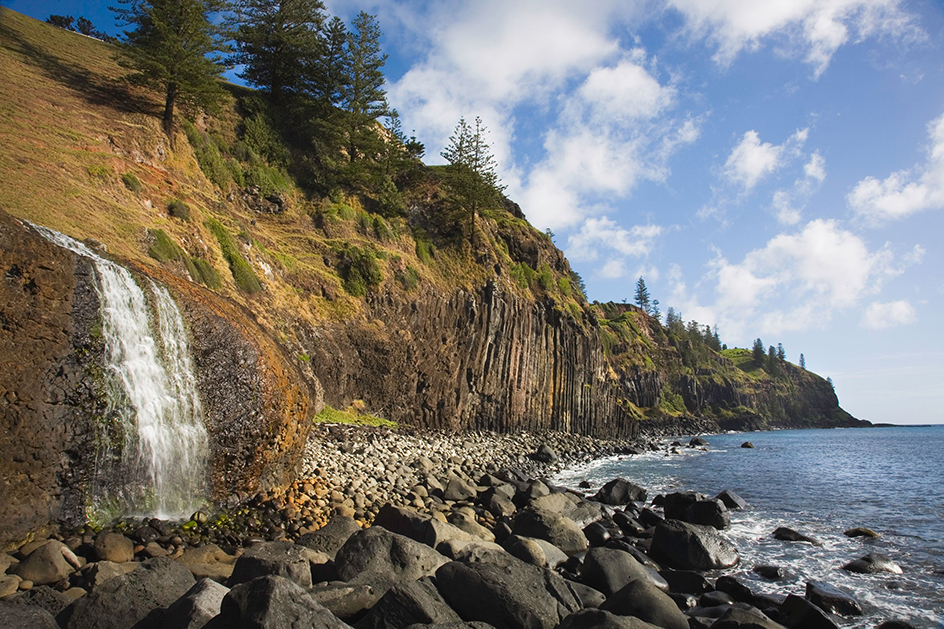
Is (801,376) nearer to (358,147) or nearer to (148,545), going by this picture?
(358,147)

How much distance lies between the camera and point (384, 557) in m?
8.55

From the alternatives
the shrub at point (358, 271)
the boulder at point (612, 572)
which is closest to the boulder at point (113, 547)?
the boulder at point (612, 572)

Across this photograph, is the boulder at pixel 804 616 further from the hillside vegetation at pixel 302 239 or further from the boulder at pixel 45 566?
the hillside vegetation at pixel 302 239

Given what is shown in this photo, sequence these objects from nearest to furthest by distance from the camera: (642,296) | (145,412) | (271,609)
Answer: (271,609) < (145,412) < (642,296)

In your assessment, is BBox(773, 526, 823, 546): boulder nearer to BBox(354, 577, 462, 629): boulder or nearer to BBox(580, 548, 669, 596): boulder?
BBox(580, 548, 669, 596): boulder

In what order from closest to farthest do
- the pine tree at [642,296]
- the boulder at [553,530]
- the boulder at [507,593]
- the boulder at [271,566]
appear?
the boulder at [507,593] < the boulder at [271,566] < the boulder at [553,530] < the pine tree at [642,296]

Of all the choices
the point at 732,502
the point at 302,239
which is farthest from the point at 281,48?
the point at 732,502

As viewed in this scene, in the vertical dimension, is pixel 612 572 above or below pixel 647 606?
below

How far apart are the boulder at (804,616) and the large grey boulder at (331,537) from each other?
7.89 metres

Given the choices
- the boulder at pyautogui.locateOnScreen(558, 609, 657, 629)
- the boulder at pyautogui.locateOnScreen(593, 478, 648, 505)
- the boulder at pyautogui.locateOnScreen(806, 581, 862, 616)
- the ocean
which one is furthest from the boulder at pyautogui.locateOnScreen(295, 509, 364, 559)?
the boulder at pyautogui.locateOnScreen(593, 478, 648, 505)

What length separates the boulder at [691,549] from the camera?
40.3ft

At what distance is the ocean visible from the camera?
10.7m

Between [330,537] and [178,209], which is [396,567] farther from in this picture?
[178,209]

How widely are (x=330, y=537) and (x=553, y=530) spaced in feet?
19.9
